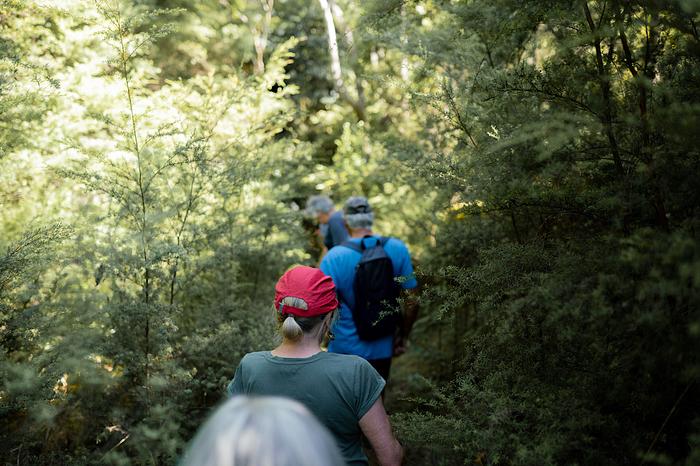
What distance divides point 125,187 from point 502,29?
2.80 meters

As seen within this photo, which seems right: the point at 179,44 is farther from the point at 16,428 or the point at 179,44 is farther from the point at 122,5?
the point at 16,428

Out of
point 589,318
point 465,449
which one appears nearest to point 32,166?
point 465,449

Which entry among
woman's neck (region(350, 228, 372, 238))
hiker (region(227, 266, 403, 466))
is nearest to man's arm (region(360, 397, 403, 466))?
hiker (region(227, 266, 403, 466))

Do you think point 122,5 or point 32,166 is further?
point 32,166

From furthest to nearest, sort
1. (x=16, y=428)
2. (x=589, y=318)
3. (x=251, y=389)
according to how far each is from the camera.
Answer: (x=16, y=428)
(x=251, y=389)
(x=589, y=318)

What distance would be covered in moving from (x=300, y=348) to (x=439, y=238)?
311 centimetres

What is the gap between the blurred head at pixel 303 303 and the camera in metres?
2.49

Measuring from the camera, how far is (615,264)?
7.23ft

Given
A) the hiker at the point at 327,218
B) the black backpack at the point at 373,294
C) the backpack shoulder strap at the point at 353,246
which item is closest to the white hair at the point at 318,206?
the hiker at the point at 327,218

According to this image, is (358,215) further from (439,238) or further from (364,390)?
(364,390)

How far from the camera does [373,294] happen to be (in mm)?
4297

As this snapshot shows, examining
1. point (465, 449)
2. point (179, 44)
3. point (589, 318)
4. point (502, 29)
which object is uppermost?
point (179, 44)

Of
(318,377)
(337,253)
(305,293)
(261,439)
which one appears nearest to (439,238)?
(337,253)

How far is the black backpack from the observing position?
4281 mm
